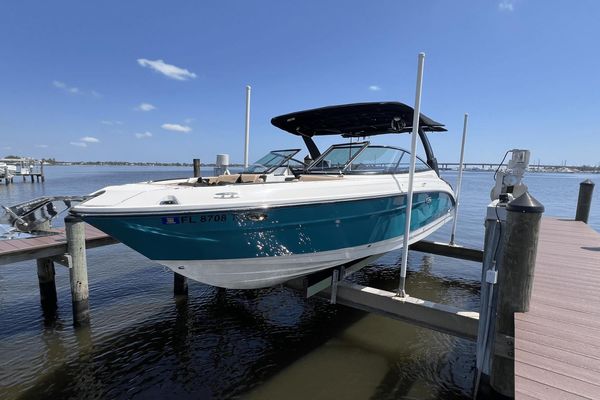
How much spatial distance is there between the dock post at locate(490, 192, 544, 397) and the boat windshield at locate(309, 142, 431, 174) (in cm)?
223

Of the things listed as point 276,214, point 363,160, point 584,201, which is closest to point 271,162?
point 363,160

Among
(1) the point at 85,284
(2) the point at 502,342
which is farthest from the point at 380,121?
(1) the point at 85,284

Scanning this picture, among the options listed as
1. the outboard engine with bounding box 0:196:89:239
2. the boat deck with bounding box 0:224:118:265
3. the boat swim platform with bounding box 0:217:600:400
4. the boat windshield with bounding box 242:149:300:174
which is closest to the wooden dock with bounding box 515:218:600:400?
the boat swim platform with bounding box 0:217:600:400

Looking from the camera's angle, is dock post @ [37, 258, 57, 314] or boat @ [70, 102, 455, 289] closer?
boat @ [70, 102, 455, 289]

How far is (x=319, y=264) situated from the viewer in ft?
13.8

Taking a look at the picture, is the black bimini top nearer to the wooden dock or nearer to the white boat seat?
the white boat seat

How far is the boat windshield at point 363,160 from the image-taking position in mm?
5078

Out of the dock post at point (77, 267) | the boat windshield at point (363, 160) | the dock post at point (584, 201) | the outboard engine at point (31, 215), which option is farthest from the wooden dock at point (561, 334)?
the outboard engine at point (31, 215)

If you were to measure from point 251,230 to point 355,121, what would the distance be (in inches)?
136

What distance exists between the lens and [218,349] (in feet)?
15.9

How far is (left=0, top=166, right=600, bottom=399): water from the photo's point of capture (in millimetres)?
3994

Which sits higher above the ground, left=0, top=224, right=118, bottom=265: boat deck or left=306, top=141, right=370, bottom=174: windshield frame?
left=306, top=141, right=370, bottom=174: windshield frame

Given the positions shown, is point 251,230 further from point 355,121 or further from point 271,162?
point 355,121

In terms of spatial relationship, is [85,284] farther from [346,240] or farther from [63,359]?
[346,240]
